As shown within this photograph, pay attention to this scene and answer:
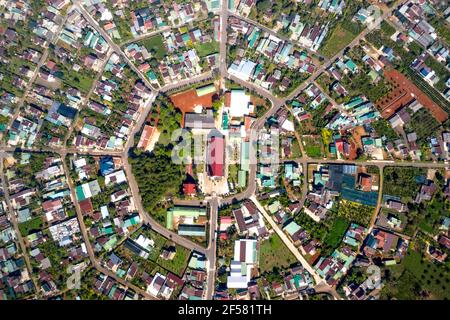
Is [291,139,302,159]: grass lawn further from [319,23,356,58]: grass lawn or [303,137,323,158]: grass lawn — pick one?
[319,23,356,58]: grass lawn

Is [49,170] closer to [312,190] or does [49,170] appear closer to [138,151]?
[138,151]

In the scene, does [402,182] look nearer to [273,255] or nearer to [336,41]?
[273,255]

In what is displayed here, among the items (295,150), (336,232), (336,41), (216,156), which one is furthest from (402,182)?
(216,156)

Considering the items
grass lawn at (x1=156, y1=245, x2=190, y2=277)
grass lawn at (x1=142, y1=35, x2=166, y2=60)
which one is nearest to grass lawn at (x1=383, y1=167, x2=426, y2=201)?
grass lawn at (x1=156, y1=245, x2=190, y2=277)

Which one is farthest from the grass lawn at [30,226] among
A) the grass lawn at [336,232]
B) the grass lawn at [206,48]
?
the grass lawn at [336,232]

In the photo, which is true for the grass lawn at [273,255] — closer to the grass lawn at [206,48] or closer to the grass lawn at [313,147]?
the grass lawn at [313,147]
